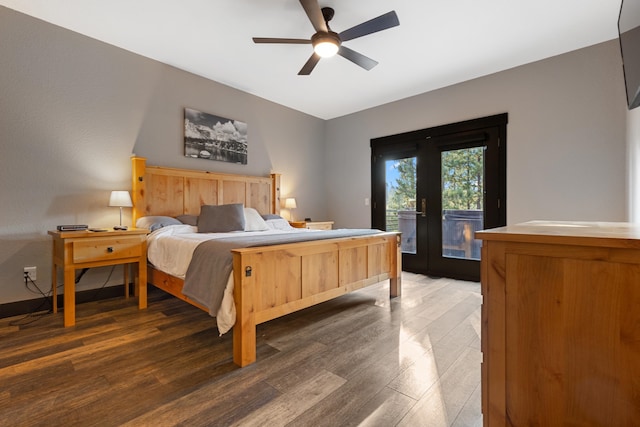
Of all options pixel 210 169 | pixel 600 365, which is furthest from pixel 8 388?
pixel 210 169

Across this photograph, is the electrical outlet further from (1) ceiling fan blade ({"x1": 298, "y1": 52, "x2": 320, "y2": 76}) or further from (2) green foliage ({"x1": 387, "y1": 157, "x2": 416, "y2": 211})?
(2) green foliage ({"x1": 387, "y1": 157, "x2": 416, "y2": 211})

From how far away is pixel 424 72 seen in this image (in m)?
3.65

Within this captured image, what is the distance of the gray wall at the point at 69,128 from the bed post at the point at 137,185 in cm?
7

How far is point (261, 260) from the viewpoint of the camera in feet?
6.24

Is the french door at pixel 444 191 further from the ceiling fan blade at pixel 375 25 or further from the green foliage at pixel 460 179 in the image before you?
the ceiling fan blade at pixel 375 25

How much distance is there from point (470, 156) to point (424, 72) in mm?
1262

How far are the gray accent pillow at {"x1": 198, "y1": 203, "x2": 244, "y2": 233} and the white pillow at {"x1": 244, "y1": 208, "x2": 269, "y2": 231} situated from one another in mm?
145

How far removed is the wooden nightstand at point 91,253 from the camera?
2.35m

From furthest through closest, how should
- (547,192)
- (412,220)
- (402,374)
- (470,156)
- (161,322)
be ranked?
(412,220)
(470,156)
(547,192)
(161,322)
(402,374)

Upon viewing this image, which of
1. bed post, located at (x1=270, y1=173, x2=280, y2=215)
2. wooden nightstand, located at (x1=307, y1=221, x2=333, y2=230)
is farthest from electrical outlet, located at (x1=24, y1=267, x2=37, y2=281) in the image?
wooden nightstand, located at (x1=307, y1=221, x2=333, y2=230)

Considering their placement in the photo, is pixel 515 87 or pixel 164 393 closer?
pixel 164 393

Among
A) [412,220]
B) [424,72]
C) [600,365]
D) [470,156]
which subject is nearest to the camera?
[600,365]

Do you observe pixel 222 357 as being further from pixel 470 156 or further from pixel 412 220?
pixel 470 156

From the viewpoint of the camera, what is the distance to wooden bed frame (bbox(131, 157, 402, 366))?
181cm
